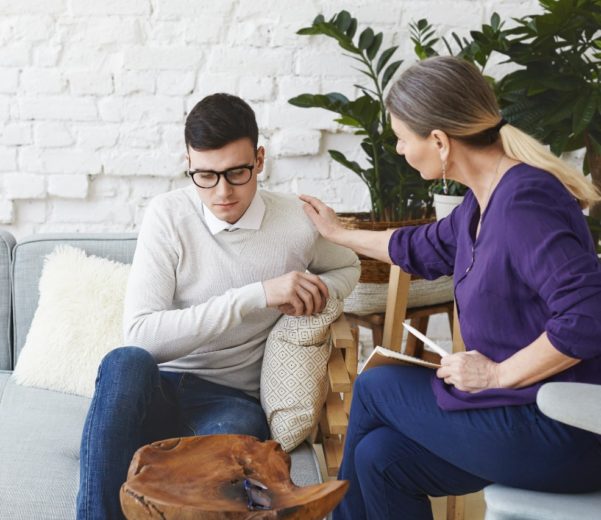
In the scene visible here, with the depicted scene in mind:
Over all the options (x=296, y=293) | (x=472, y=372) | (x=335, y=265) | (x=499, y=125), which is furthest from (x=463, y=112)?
(x=335, y=265)

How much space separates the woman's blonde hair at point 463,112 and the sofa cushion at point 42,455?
2.66 ft

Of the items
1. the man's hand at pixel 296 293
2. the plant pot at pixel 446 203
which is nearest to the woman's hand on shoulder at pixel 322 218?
the man's hand at pixel 296 293

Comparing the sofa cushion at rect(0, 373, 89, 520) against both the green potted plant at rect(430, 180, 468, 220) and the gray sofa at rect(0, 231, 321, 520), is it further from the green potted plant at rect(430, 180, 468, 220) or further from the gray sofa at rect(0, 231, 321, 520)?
the green potted plant at rect(430, 180, 468, 220)

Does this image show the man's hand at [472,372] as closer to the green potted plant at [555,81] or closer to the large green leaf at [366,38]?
the green potted plant at [555,81]

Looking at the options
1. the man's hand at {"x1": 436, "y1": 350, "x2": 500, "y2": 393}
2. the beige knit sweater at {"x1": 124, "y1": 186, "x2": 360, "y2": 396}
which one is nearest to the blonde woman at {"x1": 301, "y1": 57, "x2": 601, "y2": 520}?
the man's hand at {"x1": 436, "y1": 350, "x2": 500, "y2": 393}

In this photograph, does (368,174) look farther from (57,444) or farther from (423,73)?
Result: (57,444)

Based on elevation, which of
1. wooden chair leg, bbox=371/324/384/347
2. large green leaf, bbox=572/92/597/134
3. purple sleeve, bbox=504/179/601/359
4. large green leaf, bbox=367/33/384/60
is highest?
large green leaf, bbox=367/33/384/60

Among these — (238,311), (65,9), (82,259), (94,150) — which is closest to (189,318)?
(238,311)

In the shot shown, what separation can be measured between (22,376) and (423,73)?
4.50 ft

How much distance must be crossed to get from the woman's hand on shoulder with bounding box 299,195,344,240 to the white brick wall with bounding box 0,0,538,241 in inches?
33.3

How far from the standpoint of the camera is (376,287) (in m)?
2.55

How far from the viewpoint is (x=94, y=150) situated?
2.92 meters

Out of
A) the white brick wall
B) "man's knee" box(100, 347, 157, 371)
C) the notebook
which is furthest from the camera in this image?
the white brick wall

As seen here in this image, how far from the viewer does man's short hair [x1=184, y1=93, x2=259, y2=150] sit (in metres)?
1.91
